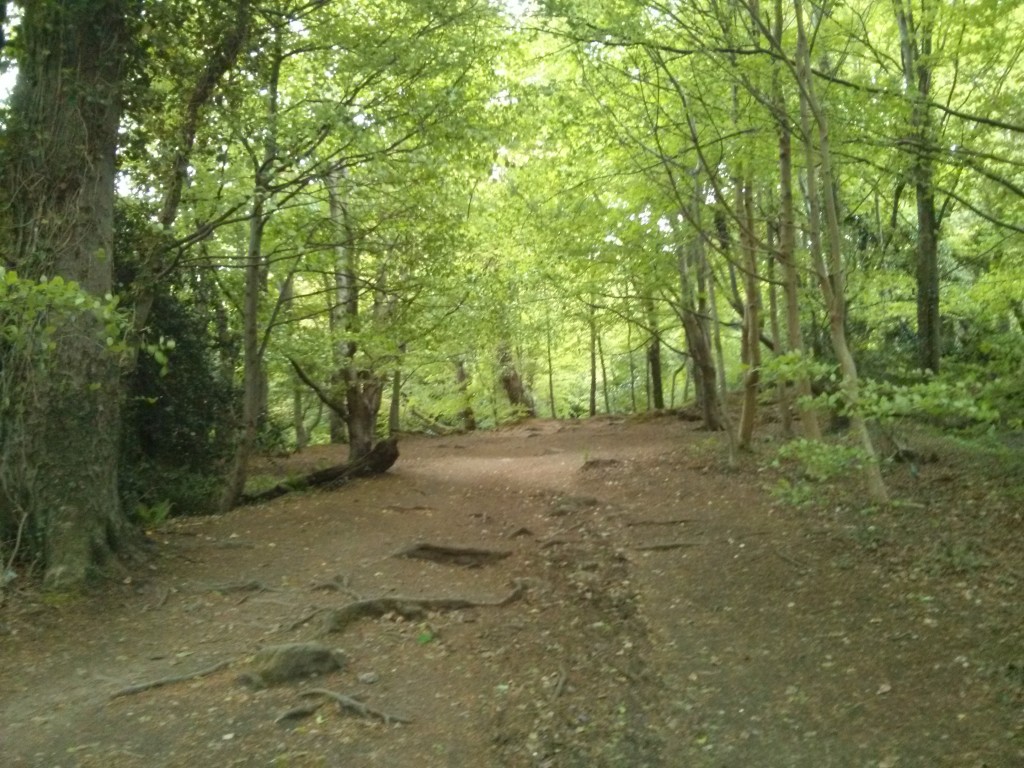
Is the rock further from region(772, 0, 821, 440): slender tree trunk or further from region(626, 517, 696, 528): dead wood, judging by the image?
region(772, 0, 821, 440): slender tree trunk

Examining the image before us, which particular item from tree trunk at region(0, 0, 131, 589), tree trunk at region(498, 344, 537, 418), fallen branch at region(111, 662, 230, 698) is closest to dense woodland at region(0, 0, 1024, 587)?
tree trunk at region(0, 0, 131, 589)

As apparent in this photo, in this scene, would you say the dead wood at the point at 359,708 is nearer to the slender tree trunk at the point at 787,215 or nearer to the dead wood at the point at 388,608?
the dead wood at the point at 388,608

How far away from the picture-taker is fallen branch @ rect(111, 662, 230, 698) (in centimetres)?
602

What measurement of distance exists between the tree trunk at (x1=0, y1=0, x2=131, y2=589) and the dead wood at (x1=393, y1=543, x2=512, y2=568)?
10.6ft

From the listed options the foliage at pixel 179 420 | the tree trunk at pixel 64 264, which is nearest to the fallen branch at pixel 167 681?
the tree trunk at pixel 64 264

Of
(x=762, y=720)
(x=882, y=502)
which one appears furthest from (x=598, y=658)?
(x=882, y=502)

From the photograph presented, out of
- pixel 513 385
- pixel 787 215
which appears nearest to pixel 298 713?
pixel 787 215

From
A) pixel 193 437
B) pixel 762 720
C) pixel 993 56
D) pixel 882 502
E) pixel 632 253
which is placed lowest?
pixel 762 720

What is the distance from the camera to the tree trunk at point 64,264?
777cm

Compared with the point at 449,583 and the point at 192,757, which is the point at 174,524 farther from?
the point at 192,757

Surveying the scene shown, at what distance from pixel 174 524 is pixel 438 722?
642cm

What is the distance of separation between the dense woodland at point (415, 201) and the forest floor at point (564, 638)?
39.6 inches

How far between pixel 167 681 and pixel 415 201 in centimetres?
852

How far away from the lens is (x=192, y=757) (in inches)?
205
